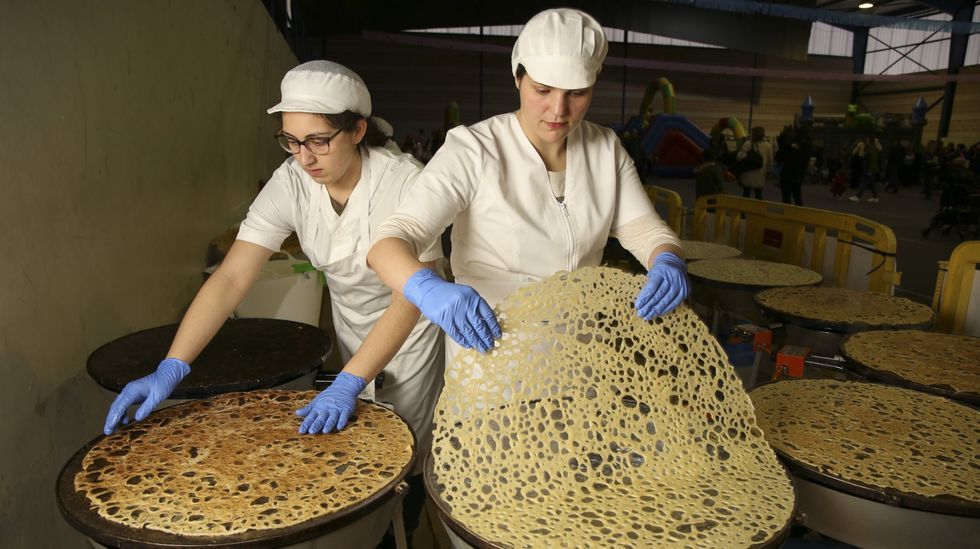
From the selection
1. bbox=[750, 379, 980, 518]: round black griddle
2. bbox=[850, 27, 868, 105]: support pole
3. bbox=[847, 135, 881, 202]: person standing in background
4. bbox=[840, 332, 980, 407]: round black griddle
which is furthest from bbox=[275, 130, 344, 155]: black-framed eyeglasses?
bbox=[850, 27, 868, 105]: support pole

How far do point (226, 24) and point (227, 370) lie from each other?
2599 millimetres

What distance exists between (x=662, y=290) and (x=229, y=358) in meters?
1.10

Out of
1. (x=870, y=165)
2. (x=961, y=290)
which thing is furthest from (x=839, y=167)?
(x=961, y=290)

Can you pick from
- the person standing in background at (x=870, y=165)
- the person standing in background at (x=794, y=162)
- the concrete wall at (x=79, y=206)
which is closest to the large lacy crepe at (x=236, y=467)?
the concrete wall at (x=79, y=206)

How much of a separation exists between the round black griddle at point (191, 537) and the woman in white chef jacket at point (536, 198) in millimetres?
331

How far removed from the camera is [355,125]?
1.65 meters

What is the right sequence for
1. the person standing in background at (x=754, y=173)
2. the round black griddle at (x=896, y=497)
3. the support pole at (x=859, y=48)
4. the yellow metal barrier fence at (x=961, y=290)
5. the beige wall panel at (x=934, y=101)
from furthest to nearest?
the support pole at (x=859, y=48) < the beige wall panel at (x=934, y=101) < the person standing in background at (x=754, y=173) < the yellow metal barrier fence at (x=961, y=290) < the round black griddle at (x=896, y=497)

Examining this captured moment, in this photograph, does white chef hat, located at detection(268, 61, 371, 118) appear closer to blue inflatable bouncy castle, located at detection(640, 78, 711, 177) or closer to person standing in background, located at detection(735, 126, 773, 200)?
person standing in background, located at detection(735, 126, 773, 200)

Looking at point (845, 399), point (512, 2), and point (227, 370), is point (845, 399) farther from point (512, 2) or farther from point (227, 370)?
point (512, 2)

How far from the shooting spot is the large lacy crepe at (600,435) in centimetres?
100

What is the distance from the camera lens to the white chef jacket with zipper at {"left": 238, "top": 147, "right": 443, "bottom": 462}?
1.70 metres

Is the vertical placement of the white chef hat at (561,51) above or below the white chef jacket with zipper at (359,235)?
above

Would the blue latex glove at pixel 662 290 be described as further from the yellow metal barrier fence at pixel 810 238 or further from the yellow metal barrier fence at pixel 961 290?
the yellow metal barrier fence at pixel 810 238

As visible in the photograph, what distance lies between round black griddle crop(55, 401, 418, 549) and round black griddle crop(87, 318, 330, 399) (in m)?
0.46
